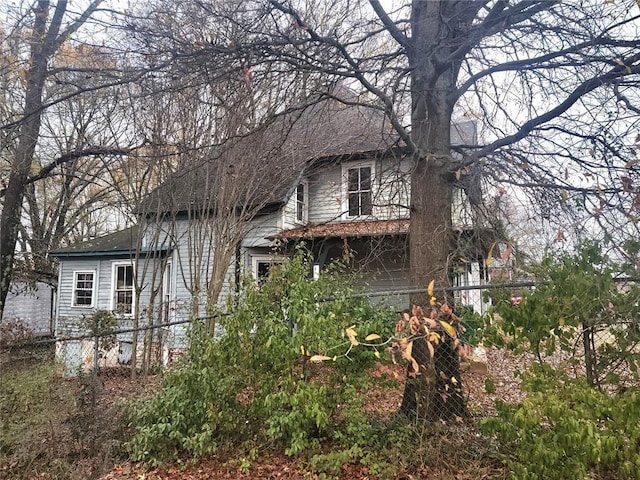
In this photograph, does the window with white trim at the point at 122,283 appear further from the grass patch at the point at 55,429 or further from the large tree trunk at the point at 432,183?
the large tree trunk at the point at 432,183

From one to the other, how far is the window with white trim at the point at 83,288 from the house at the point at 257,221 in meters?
0.03

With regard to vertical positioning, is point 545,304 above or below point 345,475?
above

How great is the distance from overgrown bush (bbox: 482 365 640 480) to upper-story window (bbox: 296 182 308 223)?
956cm

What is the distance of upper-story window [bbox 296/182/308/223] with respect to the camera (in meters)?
12.2

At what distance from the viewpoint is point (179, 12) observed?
4.84 m

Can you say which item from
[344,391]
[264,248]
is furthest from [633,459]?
[264,248]

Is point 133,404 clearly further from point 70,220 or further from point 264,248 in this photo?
point 70,220

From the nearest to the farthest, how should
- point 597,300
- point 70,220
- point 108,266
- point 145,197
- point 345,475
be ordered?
point 597,300 → point 345,475 → point 145,197 → point 108,266 → point 70,220

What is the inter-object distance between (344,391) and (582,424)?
1.96 meters

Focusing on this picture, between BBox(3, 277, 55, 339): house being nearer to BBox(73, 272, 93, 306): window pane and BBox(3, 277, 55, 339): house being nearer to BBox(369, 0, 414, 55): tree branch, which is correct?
BBox(73, 272, 93, 306): window pane

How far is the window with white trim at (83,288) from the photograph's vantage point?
1388 cm

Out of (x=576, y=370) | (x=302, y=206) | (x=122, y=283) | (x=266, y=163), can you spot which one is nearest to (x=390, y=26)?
(x=576, y=370)

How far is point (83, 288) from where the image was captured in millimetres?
13961

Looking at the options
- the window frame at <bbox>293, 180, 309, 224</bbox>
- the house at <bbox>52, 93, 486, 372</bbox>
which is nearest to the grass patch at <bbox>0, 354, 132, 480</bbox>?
the house at <bbox>52, 93, 486, 372</bbox>
